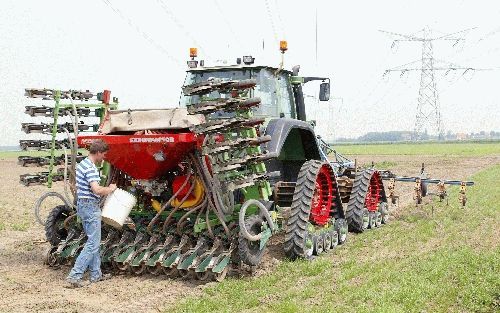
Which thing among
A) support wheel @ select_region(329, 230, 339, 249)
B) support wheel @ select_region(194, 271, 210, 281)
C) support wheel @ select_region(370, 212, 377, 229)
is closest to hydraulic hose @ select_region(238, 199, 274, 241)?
support wheel @ select_region(194, 271, 210, 281)

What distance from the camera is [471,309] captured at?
5.59m

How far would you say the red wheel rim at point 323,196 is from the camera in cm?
895

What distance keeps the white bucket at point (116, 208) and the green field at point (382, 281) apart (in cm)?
152

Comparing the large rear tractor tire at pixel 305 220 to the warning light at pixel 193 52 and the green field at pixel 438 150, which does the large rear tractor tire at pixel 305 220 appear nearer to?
the warning light at pixel 193 52

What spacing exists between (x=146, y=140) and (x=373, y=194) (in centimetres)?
599

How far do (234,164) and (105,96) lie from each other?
2944 mm

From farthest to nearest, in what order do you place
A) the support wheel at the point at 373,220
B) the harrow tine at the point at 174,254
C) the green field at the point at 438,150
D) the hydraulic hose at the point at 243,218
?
the green field at the point at 438,150, the support wheel at the point at 373,220, the harrow tine at the point at 174,254, the hydraulic hose at the point at 243,218

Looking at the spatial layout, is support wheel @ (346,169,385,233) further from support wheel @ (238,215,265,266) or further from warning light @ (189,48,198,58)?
warning light @ (189,48,198,58)

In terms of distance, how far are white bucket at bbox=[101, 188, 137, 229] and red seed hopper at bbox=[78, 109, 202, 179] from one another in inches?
13.1

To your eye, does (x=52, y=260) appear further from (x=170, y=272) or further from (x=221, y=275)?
(x=221, y=275)

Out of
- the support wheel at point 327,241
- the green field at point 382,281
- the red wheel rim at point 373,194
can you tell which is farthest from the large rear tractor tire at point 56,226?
the red wheel rim at point 373,194

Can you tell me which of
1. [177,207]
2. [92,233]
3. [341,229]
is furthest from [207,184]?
[341,229]

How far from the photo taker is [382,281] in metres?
6.63

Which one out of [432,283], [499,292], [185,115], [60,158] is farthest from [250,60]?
[499,292]
